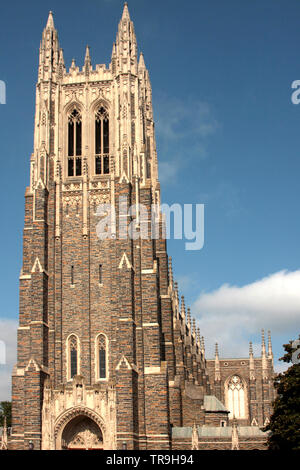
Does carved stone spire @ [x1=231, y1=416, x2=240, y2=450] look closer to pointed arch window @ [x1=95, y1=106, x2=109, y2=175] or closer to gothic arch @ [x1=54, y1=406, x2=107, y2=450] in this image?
gothic arch @ [x1=54, y1=406, x2=107, y2=450]

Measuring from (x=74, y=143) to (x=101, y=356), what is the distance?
16372 millimetres

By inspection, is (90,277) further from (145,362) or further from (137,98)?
(137,98)

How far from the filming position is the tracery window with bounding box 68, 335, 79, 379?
45966mm

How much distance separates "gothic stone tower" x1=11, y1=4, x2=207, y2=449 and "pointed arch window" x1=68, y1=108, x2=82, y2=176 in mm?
80

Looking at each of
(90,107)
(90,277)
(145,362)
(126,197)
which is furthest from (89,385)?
(90,107)

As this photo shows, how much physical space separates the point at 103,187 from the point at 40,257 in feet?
23.2

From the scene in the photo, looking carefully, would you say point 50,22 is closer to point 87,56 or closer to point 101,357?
point 87,56

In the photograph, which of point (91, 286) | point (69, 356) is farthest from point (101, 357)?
point (91, 286)

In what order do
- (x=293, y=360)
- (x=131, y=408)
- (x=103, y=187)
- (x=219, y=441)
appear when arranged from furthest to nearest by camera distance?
(x=103, y=187) → (x=219, y=441) → (x=131, y=408) → (x=293, y=360)

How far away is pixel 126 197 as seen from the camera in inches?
1882

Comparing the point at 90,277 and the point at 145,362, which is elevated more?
the point at 90,277

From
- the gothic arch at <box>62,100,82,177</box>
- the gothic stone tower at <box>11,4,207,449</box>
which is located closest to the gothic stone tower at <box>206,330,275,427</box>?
the gothic stone tower at <box>11,4,207,449</box>

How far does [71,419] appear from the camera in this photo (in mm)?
44031

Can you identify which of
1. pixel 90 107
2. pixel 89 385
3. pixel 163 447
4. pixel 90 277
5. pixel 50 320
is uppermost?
pixel 90 107
